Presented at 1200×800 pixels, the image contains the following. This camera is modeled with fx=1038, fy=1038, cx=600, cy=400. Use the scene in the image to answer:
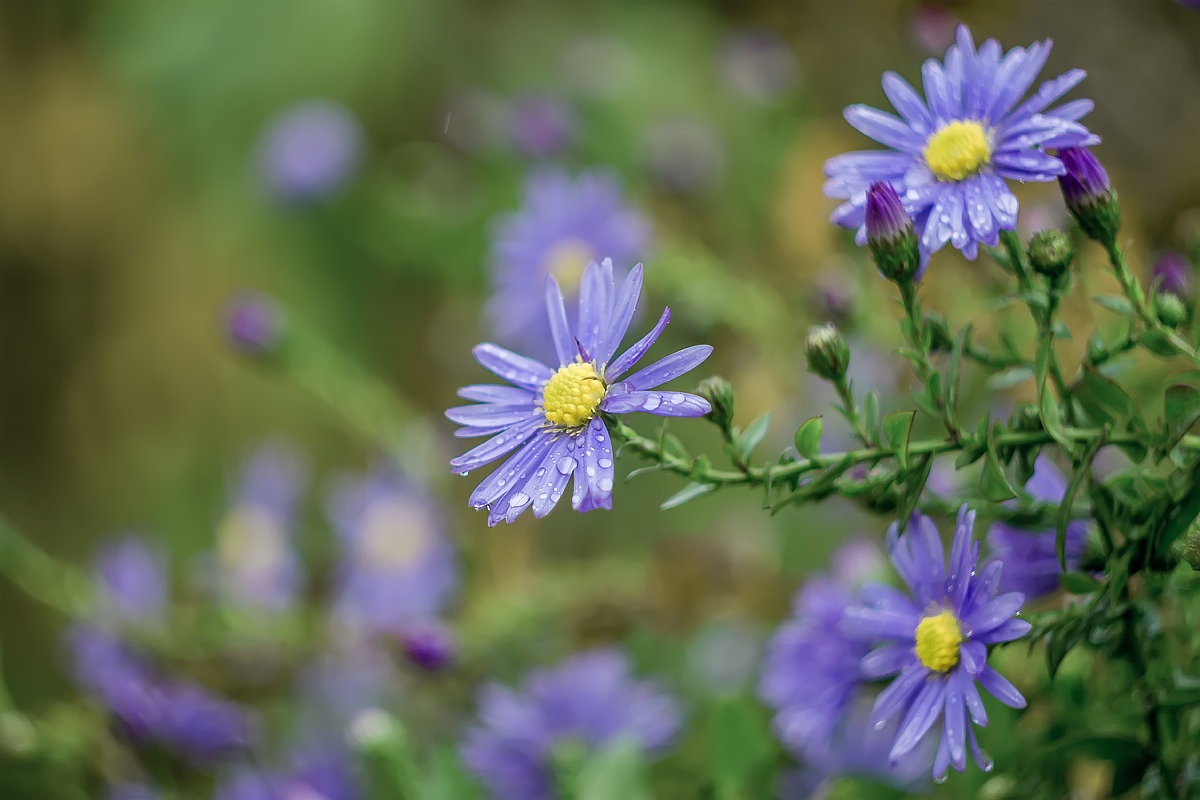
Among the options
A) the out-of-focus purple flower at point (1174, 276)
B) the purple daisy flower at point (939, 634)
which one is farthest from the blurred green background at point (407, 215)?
the purple daisy flower at point (939, 634)

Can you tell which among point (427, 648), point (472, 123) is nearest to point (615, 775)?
point (427, 648)

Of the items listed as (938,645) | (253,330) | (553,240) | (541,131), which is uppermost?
(541,131)

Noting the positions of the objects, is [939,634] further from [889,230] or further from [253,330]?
[253,330]

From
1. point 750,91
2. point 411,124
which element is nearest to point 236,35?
point 411,124

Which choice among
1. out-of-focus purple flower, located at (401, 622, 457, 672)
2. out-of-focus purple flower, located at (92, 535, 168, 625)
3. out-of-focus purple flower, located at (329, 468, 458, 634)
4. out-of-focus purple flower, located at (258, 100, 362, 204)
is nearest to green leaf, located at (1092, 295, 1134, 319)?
out-of-focus purple flower, located at (401, 622, 457, 672)

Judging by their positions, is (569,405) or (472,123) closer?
(569,405)

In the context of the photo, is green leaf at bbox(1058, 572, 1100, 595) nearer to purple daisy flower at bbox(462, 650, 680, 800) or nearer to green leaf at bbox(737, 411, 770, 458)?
green leaf at bbox(737, 411, 770, 458)

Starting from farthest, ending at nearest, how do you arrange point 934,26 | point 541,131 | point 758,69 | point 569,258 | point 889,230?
point 758,69
point 541,131
point 569,258
point 934,26
point 889,230

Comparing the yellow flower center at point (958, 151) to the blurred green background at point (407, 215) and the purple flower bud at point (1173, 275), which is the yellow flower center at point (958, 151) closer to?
the purple flower bud at point (1173, 275)
